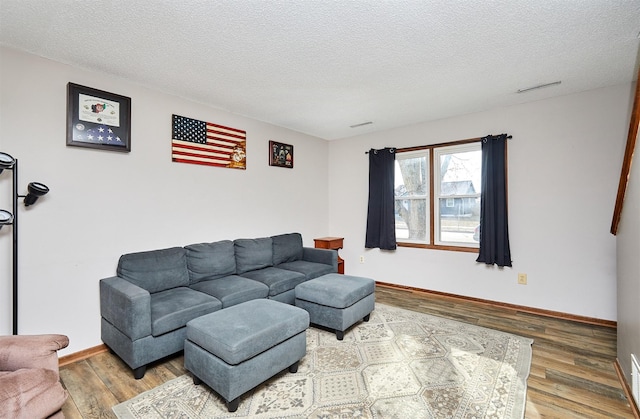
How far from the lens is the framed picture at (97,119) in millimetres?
2441

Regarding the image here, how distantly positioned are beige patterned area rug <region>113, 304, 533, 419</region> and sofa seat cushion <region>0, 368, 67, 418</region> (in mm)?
616

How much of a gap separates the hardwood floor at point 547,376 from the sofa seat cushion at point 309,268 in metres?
1.53

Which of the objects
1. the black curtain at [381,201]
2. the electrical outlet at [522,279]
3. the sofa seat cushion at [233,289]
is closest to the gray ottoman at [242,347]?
the sofa seat cushion at [233,289]

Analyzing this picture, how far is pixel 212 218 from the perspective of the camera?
138 inches

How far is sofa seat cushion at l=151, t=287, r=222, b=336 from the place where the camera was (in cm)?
222

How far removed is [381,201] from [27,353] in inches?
160

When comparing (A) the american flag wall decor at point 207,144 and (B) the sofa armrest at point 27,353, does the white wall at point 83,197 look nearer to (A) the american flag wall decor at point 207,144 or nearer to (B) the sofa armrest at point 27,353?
(A) the american flag wall decor at point 207,144

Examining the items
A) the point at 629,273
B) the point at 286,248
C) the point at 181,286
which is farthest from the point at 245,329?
the point at 629,273

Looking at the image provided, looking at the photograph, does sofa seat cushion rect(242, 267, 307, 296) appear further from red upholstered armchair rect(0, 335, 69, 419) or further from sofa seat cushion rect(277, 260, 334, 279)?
red upholstered armchair rect(0, 335, 69, 419)

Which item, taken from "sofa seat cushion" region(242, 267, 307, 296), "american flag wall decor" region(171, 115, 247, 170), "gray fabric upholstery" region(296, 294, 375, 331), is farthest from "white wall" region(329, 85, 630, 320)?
"american flag wall decor" region(171, 115, 247, 170)

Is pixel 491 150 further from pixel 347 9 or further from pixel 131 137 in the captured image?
Answer: pixel 131 137

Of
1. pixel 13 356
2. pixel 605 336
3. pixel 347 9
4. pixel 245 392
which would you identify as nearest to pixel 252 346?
pixel 245 392

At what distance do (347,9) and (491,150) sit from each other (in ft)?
9.01

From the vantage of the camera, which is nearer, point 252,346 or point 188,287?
point 252,346
